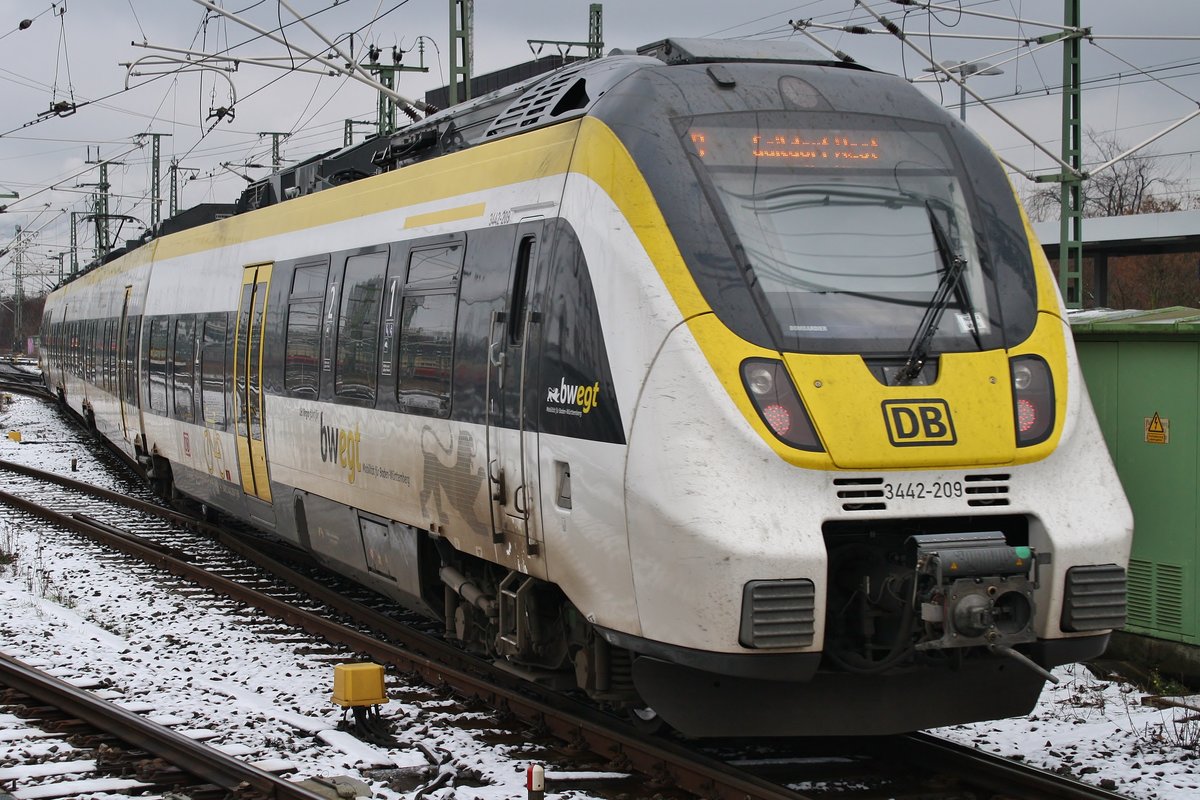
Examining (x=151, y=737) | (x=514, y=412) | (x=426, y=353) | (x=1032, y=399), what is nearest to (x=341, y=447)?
(x=426, y=353)

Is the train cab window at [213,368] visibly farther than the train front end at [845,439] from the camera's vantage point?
A: Yes

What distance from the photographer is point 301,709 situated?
8.38m

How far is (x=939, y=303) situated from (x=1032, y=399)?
24.0 inches

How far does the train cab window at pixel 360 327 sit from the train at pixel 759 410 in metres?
1.09

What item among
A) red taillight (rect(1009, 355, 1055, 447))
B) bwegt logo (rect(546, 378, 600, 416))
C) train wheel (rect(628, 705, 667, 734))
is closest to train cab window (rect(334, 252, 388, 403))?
bwegt logo (rect(546, 378, 600, 416))

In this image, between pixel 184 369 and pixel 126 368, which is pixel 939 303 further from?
pixel 126 368

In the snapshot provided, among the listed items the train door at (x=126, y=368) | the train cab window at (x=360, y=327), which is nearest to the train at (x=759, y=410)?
the train cab window at (x=360, y=327)

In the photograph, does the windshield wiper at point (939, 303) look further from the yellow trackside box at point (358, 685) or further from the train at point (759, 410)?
the yellow trackside box at point (358, 685)

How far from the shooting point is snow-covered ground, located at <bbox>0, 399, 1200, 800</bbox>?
22.6ft

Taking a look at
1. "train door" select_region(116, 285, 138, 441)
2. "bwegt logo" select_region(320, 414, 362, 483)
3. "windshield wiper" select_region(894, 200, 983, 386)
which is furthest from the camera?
"train door" select_region(116, 285, 138, 441)

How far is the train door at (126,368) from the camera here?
19.3 m

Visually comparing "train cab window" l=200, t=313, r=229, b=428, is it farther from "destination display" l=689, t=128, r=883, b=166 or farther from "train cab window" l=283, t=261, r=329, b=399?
"destination display" l=689, t=128, r=883, b=166

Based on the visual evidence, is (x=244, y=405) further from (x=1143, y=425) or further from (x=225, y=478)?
(x=1143, y=425)

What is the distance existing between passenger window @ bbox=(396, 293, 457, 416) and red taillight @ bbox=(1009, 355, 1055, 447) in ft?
10.8
